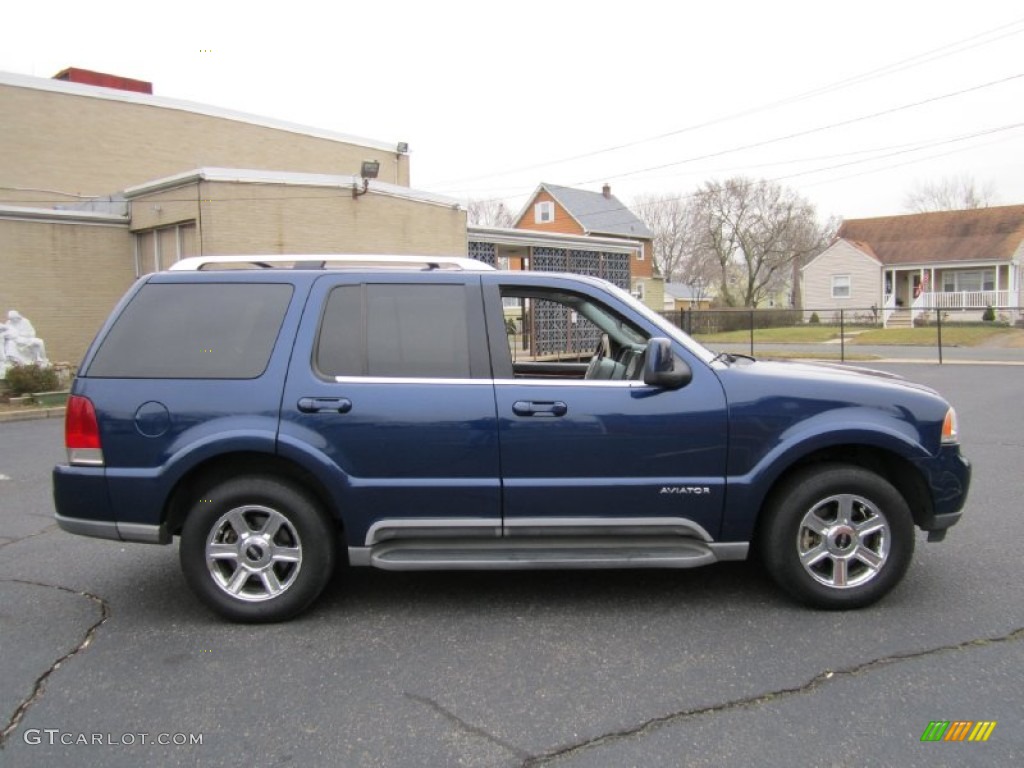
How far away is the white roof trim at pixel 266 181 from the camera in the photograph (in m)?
15.5

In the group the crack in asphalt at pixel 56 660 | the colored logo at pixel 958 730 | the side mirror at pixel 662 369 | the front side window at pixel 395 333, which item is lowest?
the colored logo at pixel 958 730

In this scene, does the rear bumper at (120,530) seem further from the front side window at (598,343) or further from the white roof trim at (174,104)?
the white roof trim at (174,104)

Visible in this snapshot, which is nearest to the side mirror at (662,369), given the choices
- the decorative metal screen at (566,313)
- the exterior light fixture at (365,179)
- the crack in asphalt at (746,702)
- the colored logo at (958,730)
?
the crack in asphalt at (746,702)

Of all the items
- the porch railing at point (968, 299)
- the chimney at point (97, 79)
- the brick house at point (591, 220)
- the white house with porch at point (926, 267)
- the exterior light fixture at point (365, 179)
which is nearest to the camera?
the exterior light fixture at point (365, 179)

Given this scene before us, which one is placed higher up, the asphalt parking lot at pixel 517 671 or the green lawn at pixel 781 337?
the green lawn at pixel 781 337

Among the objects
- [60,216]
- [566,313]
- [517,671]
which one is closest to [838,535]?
[517,671]

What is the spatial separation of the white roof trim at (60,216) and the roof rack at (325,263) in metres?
15.2

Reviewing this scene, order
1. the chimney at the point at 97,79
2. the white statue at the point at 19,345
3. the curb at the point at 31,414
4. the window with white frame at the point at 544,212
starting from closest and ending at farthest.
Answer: the curb at the point at 31,414
the white statue at the point at 19,345
the chimney at the point at 97,79
the window with white frame at the point at 544,212

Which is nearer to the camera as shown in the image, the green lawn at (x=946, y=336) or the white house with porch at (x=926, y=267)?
the green lawn at (x=946, y=336)

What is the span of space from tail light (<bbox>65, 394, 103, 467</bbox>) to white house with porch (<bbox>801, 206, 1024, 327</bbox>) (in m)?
39.0

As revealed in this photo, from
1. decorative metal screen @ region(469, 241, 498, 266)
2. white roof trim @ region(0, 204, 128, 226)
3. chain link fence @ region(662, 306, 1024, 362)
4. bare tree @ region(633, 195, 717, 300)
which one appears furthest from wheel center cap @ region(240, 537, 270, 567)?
bare tree @ region(633, 195, 717, 300)

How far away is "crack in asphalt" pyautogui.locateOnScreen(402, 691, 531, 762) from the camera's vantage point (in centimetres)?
288

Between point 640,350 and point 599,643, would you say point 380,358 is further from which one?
point 599,643

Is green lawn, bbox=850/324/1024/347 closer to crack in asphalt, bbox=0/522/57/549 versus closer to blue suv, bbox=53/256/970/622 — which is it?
blue suv, bbox=53/256/970/622
